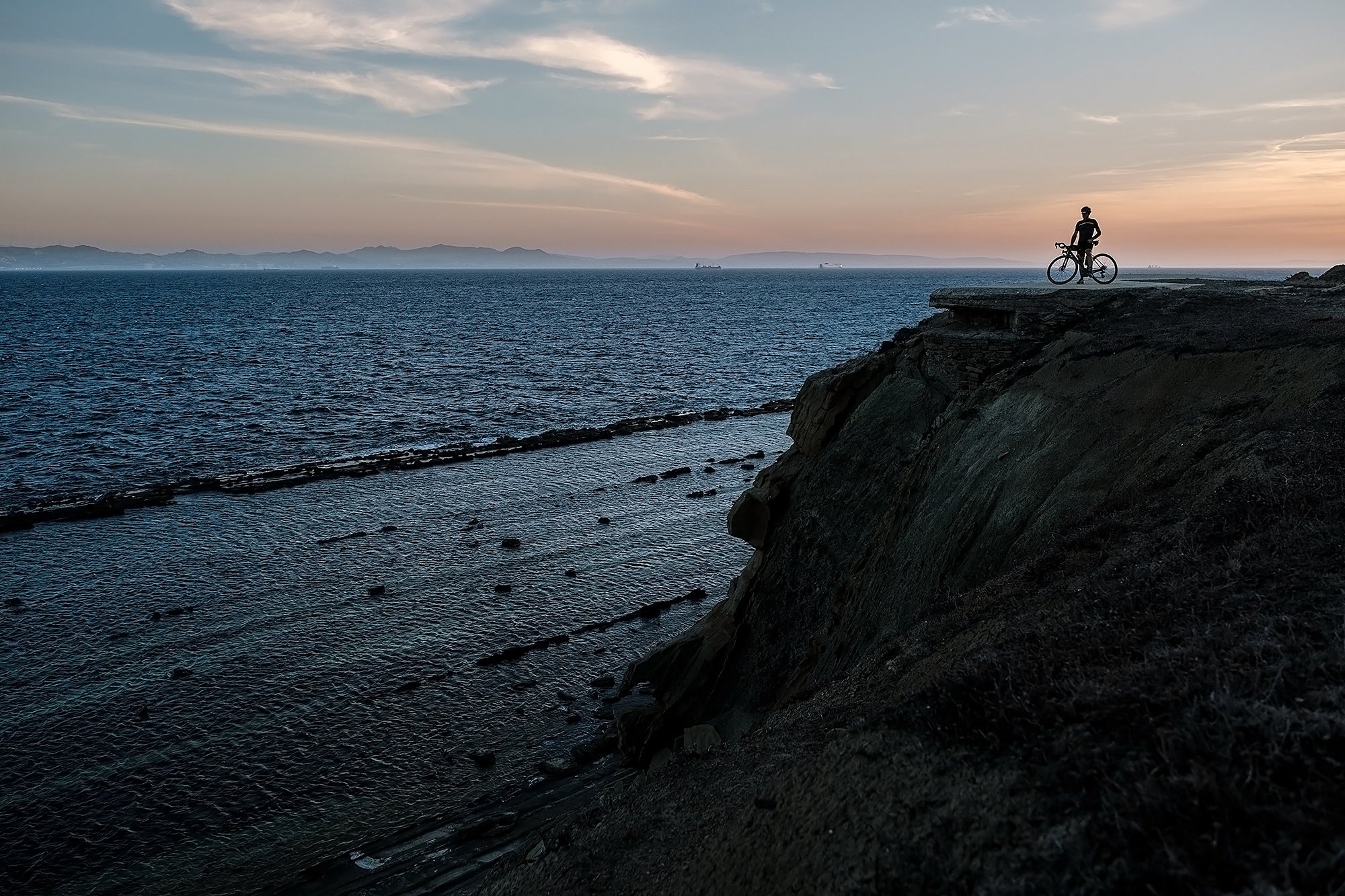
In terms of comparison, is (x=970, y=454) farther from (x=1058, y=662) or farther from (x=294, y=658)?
(x=294, y=658)

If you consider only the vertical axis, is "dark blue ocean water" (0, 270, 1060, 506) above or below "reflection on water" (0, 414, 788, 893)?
above

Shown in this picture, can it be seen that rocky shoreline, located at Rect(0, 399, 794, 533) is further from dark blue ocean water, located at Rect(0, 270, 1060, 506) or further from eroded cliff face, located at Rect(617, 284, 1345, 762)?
eroded cliff face, located at Rect(617, 284, 1345, 762)

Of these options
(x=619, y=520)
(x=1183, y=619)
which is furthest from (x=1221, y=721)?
(x=619, y=520)

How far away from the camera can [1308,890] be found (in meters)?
4.00

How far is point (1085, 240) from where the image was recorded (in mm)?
23906

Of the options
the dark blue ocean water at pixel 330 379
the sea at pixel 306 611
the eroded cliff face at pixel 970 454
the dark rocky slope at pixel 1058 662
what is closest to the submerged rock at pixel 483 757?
the sea at pixel 306 611

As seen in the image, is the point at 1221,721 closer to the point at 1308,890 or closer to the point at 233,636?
the point at 1308,890

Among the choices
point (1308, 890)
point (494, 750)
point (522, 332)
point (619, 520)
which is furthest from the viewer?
point (522, 332)

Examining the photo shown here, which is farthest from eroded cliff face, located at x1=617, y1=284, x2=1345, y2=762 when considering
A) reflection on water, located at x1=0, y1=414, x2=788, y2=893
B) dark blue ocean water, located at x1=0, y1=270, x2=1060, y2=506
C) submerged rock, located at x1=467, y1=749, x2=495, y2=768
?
dark blue ocean water, located at x1=0, y1=270, x2=1060, y2=506

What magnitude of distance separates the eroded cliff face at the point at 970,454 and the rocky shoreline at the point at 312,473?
807 inches

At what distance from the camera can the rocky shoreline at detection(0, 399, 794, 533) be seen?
33906 millimetres

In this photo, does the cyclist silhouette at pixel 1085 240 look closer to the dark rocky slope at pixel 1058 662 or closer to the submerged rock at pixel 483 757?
the dark rocky slope at pixel 1058 662

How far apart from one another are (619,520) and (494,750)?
1565 centimetres

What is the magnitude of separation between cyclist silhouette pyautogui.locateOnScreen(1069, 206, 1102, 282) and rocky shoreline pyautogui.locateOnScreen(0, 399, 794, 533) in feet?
69.8
